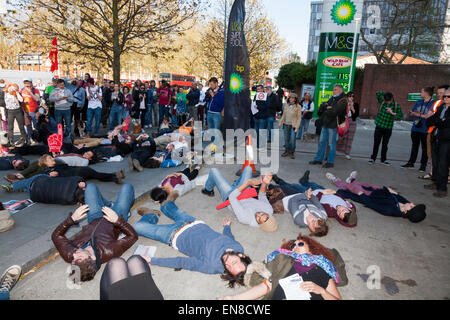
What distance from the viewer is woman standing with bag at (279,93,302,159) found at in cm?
871

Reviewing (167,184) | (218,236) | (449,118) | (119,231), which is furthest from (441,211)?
(119,231)

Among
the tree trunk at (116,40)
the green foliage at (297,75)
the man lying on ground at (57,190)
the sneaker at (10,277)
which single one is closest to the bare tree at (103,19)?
the tree trunk at (116,40)

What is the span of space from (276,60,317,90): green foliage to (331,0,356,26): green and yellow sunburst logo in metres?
13.4

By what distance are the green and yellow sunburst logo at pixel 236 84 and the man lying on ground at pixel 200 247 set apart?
463 cm

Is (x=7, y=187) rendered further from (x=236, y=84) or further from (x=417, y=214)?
(x=417, y=214)

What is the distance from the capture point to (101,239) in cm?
339

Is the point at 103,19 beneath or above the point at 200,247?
above

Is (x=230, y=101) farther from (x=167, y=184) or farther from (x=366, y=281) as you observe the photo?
(x=366, y=281)

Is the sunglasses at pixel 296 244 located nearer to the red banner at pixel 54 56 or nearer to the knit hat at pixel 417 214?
the knit hat at pixel 417 214

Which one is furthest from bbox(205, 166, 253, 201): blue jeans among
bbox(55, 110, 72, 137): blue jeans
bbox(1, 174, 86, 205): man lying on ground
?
bbox(55, 110, 72, 137): blue jeans

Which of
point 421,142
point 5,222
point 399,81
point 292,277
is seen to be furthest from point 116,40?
point 399,81

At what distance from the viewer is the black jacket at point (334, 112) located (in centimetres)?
749

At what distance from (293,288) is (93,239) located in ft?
7.38

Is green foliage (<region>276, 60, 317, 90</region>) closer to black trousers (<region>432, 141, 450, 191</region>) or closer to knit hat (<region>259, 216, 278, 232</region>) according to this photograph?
black trousers (<region>432, 141, 450, 191</region>)
